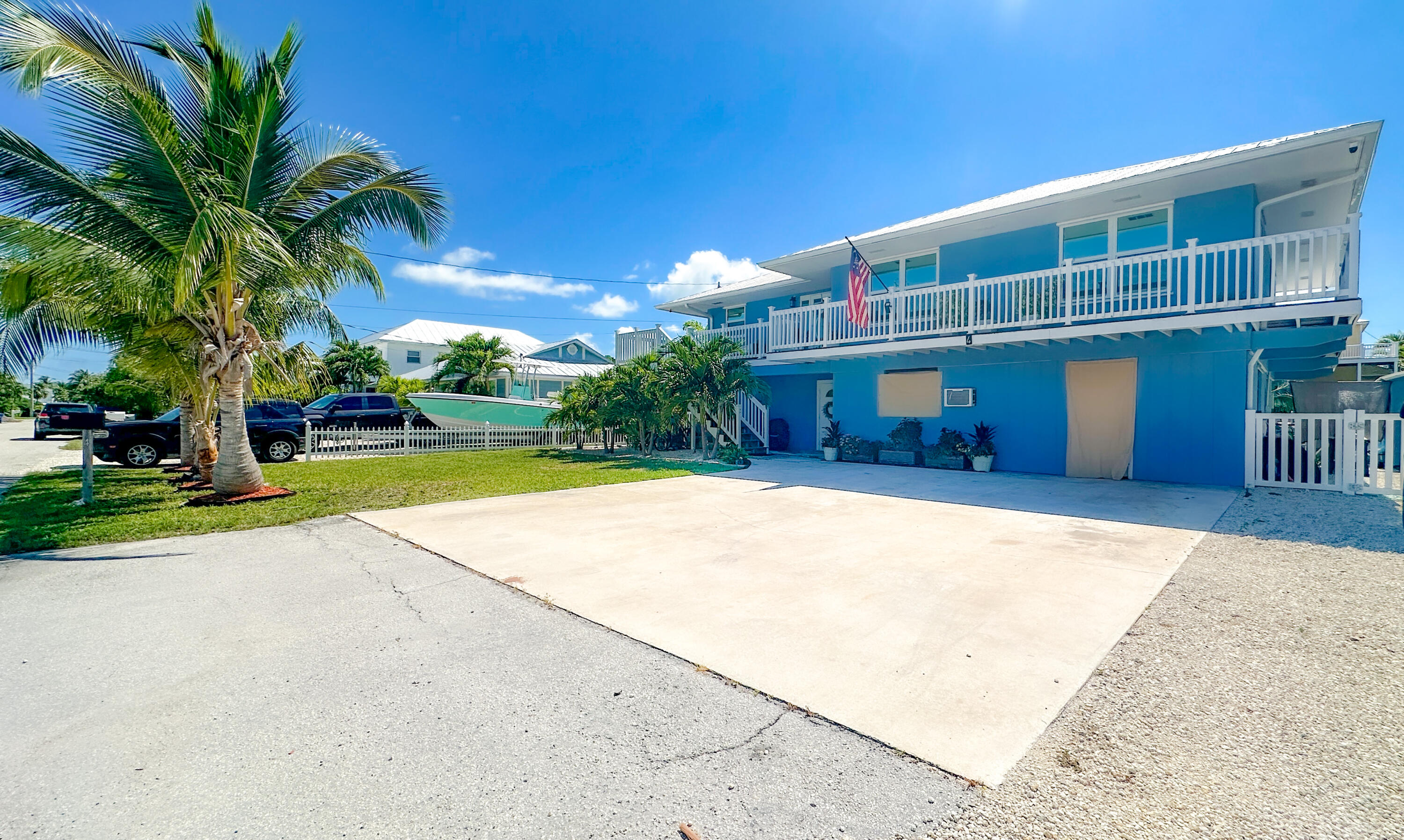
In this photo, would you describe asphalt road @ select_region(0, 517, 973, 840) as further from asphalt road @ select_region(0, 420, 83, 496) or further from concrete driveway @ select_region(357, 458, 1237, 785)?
asphalt road @ select_region(0, 420, 83, 496)

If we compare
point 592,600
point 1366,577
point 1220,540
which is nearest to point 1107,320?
point 1220,540

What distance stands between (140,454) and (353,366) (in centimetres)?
2195

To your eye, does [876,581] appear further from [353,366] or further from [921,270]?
[353,366]

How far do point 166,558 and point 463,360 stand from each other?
28147mm

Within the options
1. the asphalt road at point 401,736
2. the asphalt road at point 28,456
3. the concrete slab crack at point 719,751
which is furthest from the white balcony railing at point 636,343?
the concrete slab crack at point 719,751

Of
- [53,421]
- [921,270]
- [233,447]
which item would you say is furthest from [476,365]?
[921,270]

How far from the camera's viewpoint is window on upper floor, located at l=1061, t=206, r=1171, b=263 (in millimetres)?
11258

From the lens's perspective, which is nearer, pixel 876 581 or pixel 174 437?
pixel 876 581

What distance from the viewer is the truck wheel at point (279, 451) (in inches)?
593

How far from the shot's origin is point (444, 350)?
45.0 m

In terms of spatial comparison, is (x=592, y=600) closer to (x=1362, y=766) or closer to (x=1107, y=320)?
(x=1362, y=766)

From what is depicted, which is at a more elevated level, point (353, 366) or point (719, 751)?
point (353, 366)

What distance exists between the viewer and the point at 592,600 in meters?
4.36

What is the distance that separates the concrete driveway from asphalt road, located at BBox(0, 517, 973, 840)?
0.34 metres
